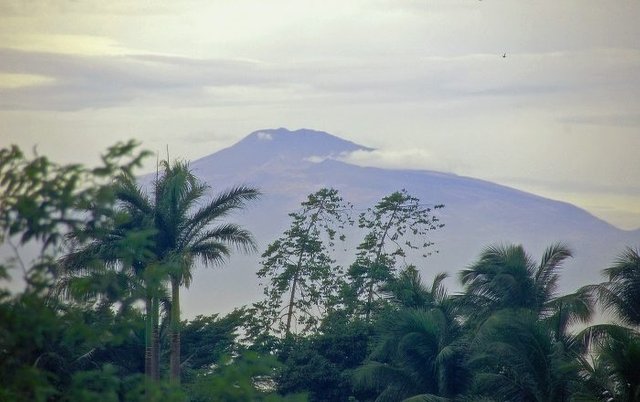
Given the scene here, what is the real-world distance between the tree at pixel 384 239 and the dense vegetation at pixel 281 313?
0.06 meters

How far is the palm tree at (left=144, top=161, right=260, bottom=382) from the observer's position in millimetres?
28516

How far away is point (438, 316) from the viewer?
3020cm

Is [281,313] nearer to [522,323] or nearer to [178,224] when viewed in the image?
[178,224]

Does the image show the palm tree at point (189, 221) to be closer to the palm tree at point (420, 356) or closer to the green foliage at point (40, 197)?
the palm tree at point (420, 356)

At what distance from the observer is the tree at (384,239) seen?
41.8 metres

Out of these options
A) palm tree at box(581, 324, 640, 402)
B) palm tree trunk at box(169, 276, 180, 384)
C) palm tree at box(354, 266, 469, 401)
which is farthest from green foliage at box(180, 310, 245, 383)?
palm tree at box(581, 324, 640, 402)

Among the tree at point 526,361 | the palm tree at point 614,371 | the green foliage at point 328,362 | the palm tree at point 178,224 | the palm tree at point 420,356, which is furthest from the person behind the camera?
the green foliage at point 328,362

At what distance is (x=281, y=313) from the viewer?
1716 inches

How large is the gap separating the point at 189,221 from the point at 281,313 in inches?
600

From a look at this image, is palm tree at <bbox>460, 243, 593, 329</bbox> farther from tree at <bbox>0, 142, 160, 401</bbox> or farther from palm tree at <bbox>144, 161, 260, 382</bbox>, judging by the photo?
tree at <bbox>0, 142, 160, 401</bbox>

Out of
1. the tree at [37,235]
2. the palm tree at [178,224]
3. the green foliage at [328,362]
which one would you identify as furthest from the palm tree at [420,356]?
the tree at [37,235]

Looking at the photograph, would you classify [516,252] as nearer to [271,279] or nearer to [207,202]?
[207,202]

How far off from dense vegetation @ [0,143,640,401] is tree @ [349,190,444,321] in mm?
63

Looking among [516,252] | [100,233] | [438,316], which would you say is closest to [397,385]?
[438,316]
